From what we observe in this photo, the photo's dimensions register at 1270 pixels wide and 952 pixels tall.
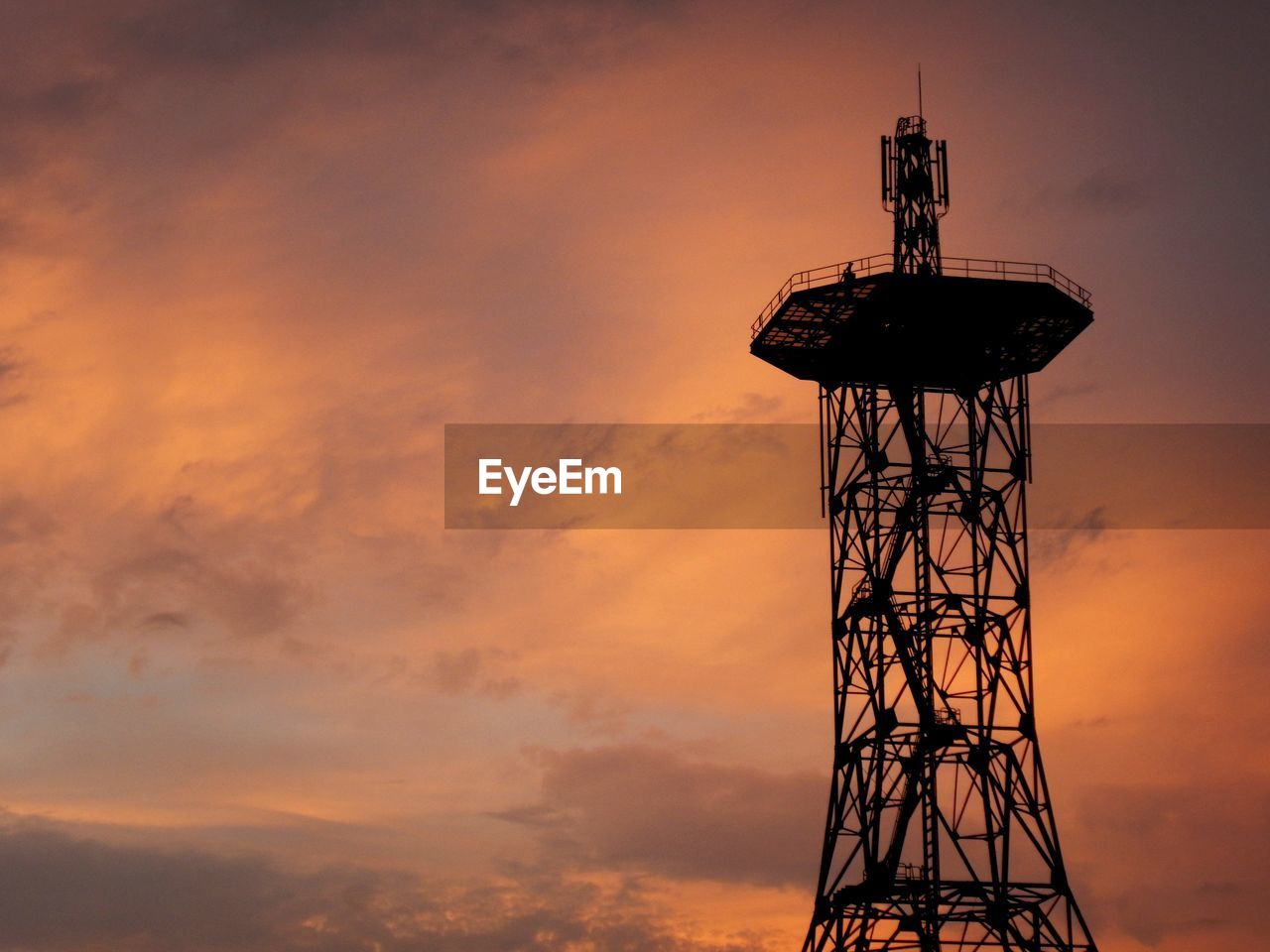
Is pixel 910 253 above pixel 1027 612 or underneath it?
above

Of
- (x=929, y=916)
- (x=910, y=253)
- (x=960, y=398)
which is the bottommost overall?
(x=929, y=916)

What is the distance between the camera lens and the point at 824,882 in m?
99.3

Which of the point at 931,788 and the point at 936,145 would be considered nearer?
the point at 931,788

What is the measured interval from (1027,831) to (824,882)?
8720mm

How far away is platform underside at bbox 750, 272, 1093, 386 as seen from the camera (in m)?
98.8

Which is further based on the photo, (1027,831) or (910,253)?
(910,253)

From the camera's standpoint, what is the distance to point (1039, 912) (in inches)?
3821

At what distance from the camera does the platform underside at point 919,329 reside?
98.8 meters

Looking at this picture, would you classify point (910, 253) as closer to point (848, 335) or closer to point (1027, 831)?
point (848, 335)

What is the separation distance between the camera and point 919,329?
100 metres

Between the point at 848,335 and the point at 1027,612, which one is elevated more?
the point at 848,335

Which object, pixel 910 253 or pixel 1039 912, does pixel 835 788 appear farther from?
pixel 910 253

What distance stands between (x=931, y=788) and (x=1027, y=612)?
881 cm

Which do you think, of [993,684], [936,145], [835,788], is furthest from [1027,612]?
[936,145]
